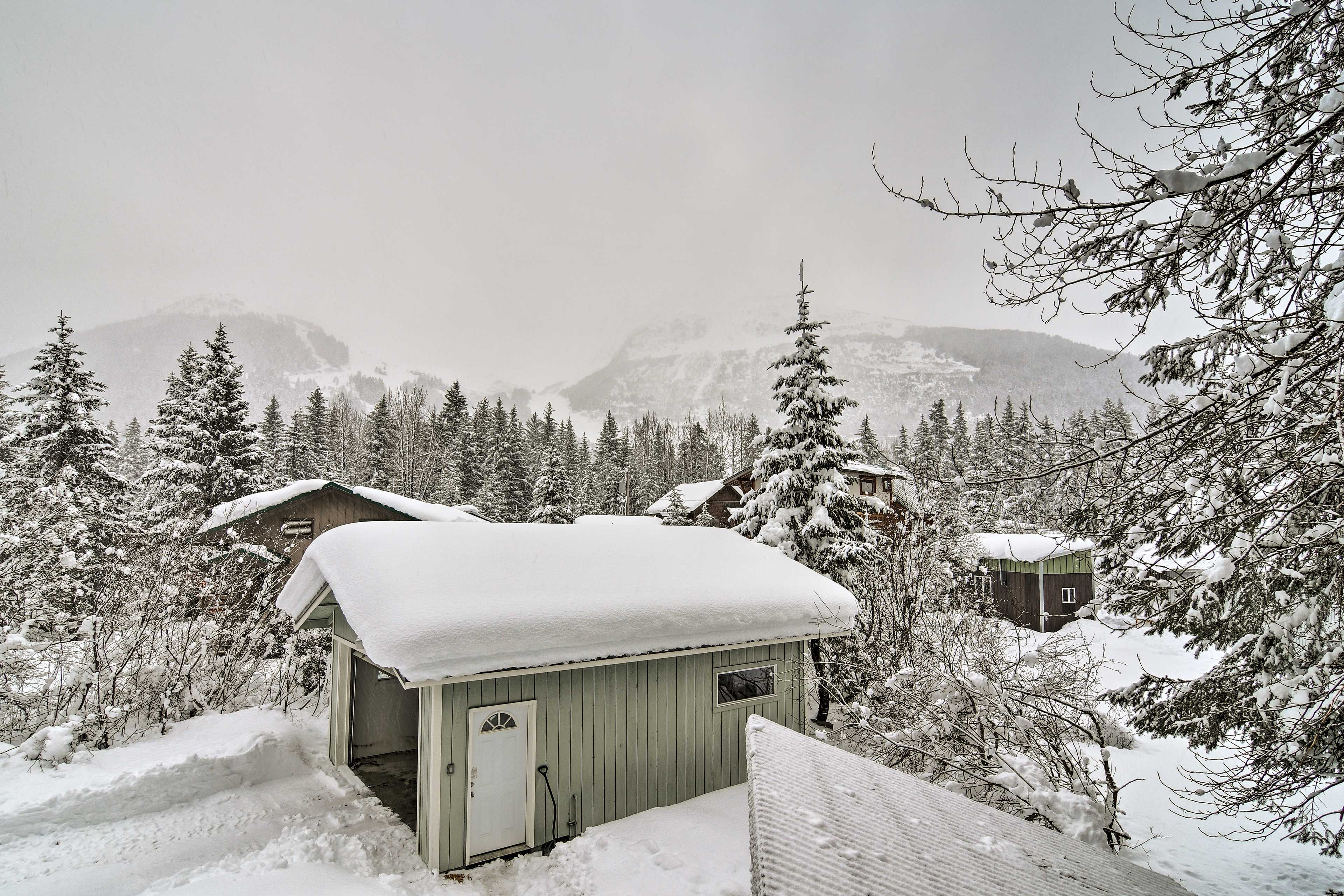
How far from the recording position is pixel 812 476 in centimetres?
1403

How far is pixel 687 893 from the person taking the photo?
228 inches

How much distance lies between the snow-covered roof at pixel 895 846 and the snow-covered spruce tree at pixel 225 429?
25844 millimetres

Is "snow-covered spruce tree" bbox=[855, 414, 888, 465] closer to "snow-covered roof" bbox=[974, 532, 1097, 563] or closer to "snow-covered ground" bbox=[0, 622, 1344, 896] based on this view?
"snow-covered ground" bbox=[0, 622, 1344, 896]

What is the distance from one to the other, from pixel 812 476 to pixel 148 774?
12.6 m

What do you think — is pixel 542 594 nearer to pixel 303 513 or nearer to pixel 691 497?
pixel 303 513

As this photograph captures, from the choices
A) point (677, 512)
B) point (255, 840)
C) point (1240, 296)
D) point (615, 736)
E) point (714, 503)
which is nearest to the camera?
point (1240, 296)

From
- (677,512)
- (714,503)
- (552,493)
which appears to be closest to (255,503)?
(552,493)

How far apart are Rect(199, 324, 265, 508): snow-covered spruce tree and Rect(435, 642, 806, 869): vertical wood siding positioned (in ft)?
70.0

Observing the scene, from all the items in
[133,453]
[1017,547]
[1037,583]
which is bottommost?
[1037,583]

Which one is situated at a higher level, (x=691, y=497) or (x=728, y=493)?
(x=728, y=493)

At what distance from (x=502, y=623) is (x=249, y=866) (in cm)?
347

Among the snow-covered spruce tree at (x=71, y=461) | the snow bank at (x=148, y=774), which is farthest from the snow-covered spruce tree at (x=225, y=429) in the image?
the snow bank at (x=148, y=774)

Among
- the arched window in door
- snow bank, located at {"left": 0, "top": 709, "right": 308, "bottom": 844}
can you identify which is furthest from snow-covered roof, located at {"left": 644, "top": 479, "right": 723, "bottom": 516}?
the arched window in door

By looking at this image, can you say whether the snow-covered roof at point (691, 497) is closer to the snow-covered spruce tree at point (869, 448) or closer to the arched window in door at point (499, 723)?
the snow-covered spruce tree at point (869, 448)
